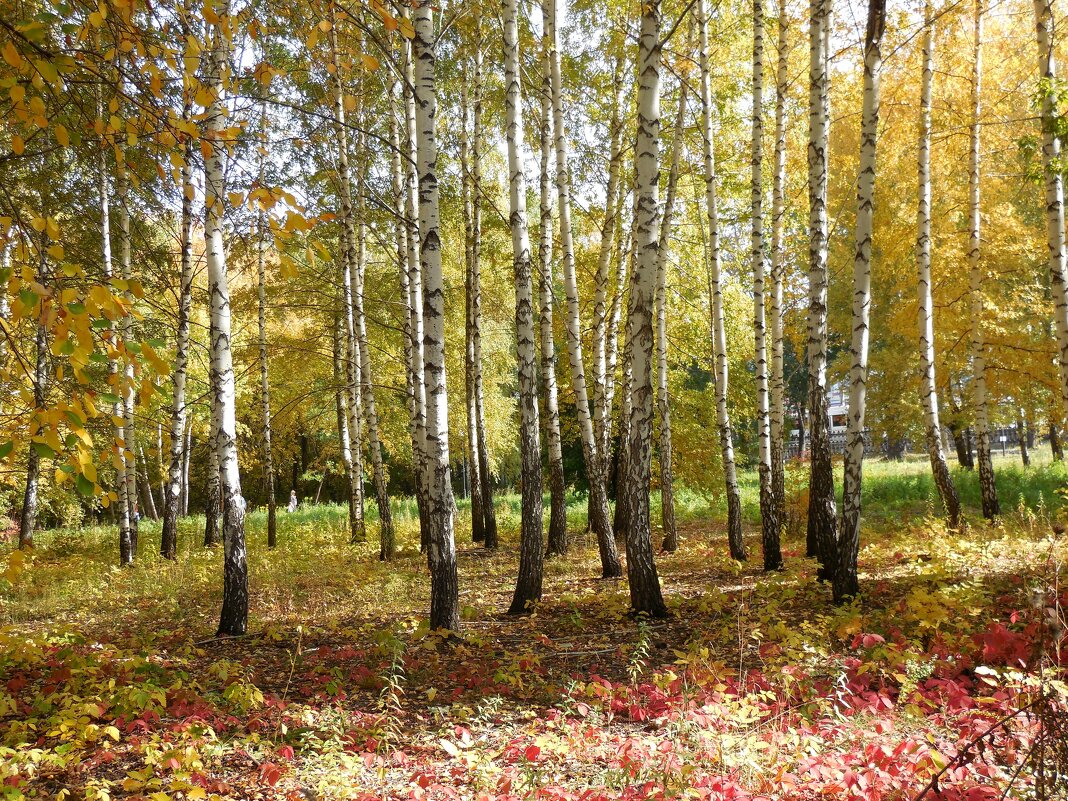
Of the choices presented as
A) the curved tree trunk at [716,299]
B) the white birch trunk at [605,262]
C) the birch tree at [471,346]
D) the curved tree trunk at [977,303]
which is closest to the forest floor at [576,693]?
the curved tree trunk at [716,299]

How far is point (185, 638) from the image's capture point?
641 centimetres

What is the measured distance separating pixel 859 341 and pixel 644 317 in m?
2.05

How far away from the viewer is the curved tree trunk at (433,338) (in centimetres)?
575

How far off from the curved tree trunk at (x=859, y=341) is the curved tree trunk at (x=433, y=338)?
372cm

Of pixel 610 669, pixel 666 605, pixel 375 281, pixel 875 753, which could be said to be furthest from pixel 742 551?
pixel 375 281

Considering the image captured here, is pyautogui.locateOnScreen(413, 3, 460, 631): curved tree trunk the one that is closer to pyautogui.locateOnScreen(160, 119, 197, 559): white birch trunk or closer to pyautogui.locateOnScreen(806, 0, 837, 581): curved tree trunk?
pyautogui.locateOnScreen(806, 0, 837, 581): curved tree trunk

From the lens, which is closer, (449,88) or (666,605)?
(666,605)

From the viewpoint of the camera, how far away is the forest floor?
300cm

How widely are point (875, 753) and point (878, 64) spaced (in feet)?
20.4

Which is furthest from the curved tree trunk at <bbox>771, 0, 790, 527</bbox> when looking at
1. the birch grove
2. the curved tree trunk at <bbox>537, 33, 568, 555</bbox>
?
the curved tree trunk at <bbox>537, 33, 568, 555</bbox>

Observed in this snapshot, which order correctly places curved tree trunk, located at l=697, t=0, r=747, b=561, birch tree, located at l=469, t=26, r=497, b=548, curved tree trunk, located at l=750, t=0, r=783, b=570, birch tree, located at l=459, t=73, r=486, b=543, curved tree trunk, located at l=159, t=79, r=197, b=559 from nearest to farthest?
curved tree trunk, located at l=750, t=0, r=783, b=570 < curved tree trunk, located at l=697, t=0, r=747, b=561 < curved tree trunk, located at l=159, t=79, r=197, b=559 < birch tree, located at l=469, t=26, r=497, b=548 < birch tree, located at l=459, t=73, r=486, b=543

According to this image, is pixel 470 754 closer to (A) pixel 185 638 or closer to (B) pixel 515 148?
(A) pixel 185 638

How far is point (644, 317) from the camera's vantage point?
6305 millimetres

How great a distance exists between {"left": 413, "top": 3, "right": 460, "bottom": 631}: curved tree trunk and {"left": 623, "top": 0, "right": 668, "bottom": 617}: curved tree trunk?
1.78 metres
